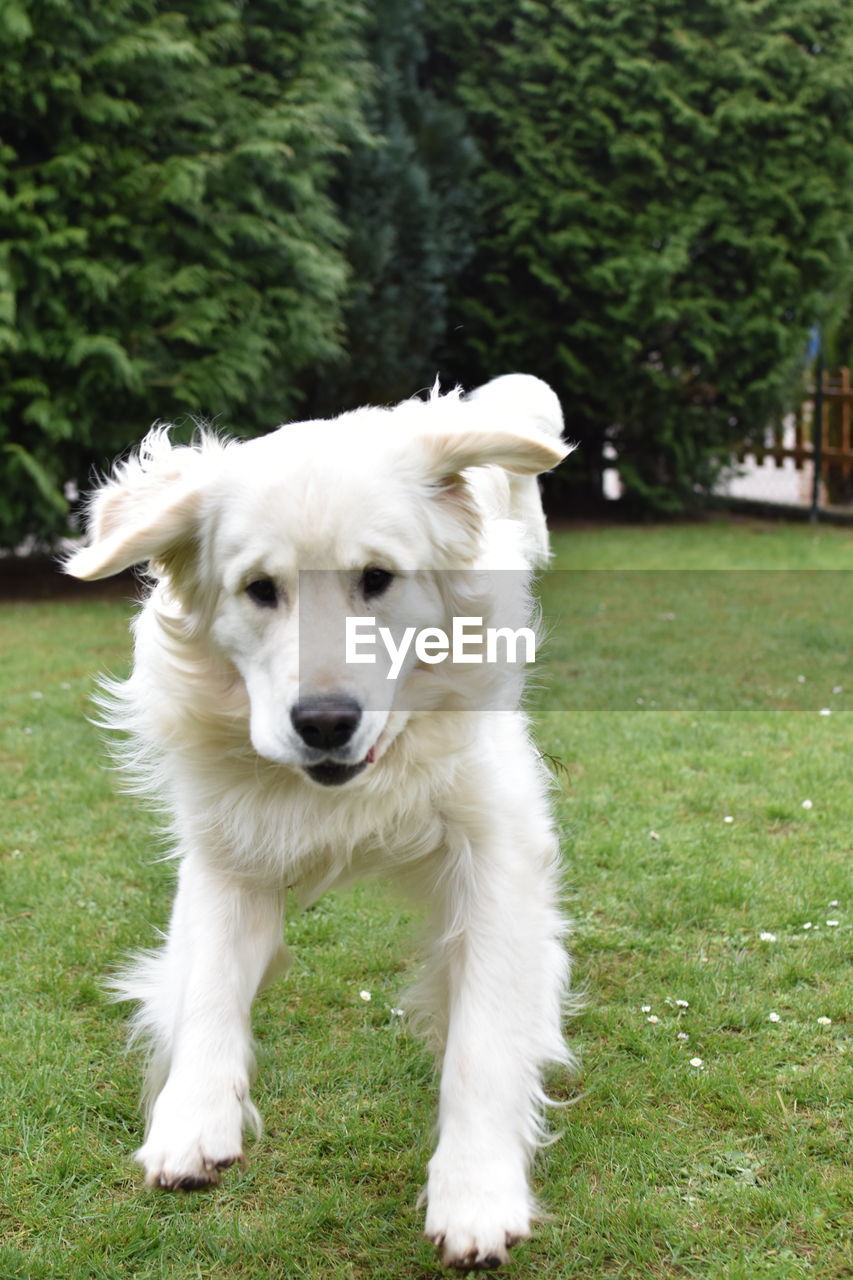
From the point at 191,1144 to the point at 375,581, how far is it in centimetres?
117

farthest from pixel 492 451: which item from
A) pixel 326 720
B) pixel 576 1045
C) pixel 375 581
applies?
pixel 576 1045

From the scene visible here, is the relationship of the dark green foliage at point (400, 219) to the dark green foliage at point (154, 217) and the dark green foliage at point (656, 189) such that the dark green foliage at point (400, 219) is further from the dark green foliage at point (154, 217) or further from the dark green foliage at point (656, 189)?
the dark green foliage at point (154, 217)

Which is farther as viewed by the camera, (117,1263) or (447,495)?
(447,495)

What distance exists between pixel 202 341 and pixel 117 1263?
8450mm

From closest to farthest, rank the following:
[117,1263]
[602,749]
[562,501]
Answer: [117,1263], [602,749], [562,501]

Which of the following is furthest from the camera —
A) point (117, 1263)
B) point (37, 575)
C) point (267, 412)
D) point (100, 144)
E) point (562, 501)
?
point (562, 501)

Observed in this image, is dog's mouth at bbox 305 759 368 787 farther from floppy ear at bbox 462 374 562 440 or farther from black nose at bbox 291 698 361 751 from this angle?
floppy ear at bbox 462 374 562 440

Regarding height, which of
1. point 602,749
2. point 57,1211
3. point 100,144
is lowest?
point 602,749

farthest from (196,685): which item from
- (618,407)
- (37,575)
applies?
(618,407)

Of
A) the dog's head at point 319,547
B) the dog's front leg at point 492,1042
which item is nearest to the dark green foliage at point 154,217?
the dog's head at point 319,547

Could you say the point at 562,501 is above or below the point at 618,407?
below

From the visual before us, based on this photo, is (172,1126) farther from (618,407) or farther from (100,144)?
(618,407)

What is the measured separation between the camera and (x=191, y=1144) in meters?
2.52

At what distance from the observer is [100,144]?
32.7ft
